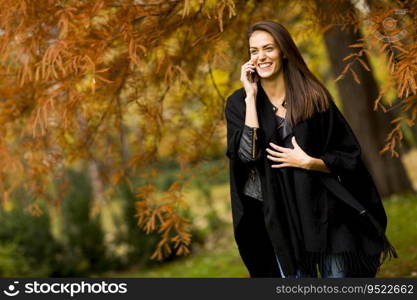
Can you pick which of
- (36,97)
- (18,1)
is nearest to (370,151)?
(36,97)

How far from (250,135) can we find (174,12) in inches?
52.5

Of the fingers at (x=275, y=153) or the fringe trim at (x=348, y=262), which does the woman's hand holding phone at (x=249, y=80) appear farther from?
the fringe trim at (x=348, y=262)

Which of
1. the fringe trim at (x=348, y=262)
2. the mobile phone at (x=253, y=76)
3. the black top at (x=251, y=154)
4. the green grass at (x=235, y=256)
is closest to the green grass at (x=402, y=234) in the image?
the green grass at (x=235, y=256)

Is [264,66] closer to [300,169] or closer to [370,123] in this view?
[300,169]

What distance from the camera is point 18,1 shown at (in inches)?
122

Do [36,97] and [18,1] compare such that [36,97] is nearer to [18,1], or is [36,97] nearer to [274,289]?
[18,1]

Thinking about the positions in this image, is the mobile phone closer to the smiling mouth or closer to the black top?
the smiling mouth

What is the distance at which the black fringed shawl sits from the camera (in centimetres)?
258

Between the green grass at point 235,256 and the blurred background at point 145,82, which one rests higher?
the blurred background at point 145,82

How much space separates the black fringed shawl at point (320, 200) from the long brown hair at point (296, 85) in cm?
5

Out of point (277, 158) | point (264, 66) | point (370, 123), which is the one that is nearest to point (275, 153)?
point (277, 158)

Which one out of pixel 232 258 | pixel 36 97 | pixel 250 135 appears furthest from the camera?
pixel 232 258

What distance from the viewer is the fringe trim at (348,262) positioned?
2611 millimetres

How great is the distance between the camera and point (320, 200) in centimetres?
261
